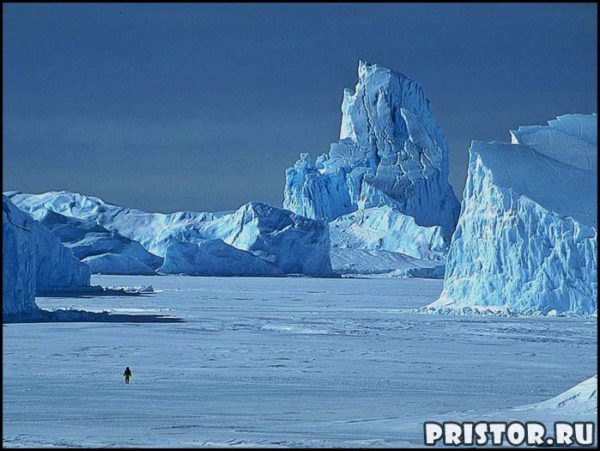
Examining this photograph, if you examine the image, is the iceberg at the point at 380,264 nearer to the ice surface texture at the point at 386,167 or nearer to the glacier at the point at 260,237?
the glacier at the point at 260,237

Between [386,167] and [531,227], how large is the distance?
2438 inches

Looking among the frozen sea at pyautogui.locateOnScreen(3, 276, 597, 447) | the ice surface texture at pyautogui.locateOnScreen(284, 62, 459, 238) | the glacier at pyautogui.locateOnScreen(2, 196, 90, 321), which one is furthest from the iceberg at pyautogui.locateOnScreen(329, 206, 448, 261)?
the frozen sea at pyautogui.locateOnScreen(3, 276, 597, 447)

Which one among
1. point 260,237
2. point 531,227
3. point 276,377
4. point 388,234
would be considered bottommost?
point 276,377

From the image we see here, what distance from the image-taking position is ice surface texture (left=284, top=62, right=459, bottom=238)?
89.2 meters

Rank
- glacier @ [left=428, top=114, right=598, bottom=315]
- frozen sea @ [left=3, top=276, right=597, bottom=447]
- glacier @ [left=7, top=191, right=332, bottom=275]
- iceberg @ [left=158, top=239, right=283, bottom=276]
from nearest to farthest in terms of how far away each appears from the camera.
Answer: frozen sea @ [left=3, top=276, right=597, bottom=447]
glacier @ [left=428, top=114, right=598, bottom=315]
iceberg @ [left=158, top=239, right=283, bottom=276]
glacier @ [left=7, top=191, right=332, bottom=275]

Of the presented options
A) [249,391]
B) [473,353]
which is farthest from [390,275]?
[249,391]

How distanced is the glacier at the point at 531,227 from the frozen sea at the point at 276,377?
5.68 ft

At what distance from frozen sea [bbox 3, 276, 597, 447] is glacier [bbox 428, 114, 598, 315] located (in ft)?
5.68

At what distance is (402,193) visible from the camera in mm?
88750

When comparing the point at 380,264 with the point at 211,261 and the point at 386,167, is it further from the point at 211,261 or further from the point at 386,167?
the point at 211,261

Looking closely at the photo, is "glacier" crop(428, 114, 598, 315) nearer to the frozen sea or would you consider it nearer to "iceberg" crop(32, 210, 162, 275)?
the frozen sea

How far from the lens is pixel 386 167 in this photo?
9031cm

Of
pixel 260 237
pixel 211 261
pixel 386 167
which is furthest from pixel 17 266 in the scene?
pixel 386 167

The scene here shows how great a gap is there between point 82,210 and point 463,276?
66.2 meters
